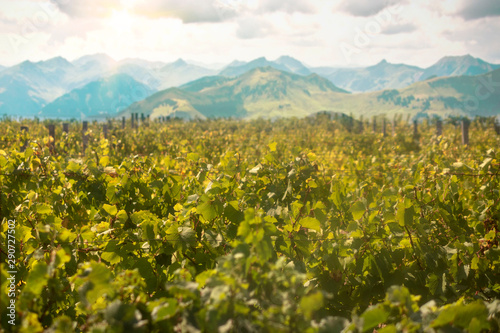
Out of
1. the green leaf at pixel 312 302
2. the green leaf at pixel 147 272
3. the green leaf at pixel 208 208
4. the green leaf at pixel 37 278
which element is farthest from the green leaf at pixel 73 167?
the green leaf at pixel 312 302

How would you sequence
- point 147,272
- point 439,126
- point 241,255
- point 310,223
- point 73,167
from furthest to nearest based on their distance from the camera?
point 439,126 < point 73,167 < point 147,272 < point 310,223 < point 241,255

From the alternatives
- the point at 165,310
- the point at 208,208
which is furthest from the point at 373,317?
the point at 208,208

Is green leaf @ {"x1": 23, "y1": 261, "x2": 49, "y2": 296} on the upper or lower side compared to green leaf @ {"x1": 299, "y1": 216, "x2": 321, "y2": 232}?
upper

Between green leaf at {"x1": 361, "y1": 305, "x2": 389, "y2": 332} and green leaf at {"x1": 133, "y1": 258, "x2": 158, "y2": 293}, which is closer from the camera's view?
green leaf at {"x1": 361, "y1": 305, "x2": 389, "y2": 332}

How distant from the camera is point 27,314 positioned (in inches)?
46.4

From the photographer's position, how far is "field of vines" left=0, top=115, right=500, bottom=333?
3.98ft

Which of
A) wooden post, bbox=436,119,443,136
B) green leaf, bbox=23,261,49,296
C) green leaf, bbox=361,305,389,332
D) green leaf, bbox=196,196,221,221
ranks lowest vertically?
wooden post, bbox=436,119,443,136

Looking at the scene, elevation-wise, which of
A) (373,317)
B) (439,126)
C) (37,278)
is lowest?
(439,126)

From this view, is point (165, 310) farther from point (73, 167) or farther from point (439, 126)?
point (439, 126)

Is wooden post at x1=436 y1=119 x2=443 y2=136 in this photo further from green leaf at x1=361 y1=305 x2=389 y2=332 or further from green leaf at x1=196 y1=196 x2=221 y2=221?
green leaf at x1=361 y1=305 x2=389 y2=332

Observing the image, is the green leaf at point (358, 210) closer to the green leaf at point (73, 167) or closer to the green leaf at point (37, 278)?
the green leaf at point (37, 278)

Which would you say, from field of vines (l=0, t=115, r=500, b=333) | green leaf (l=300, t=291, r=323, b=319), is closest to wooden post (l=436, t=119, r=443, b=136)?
field of vines (l=0, t=115, r=500, b=333)

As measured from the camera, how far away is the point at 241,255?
1.21 metres

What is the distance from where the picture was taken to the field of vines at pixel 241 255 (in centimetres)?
121
